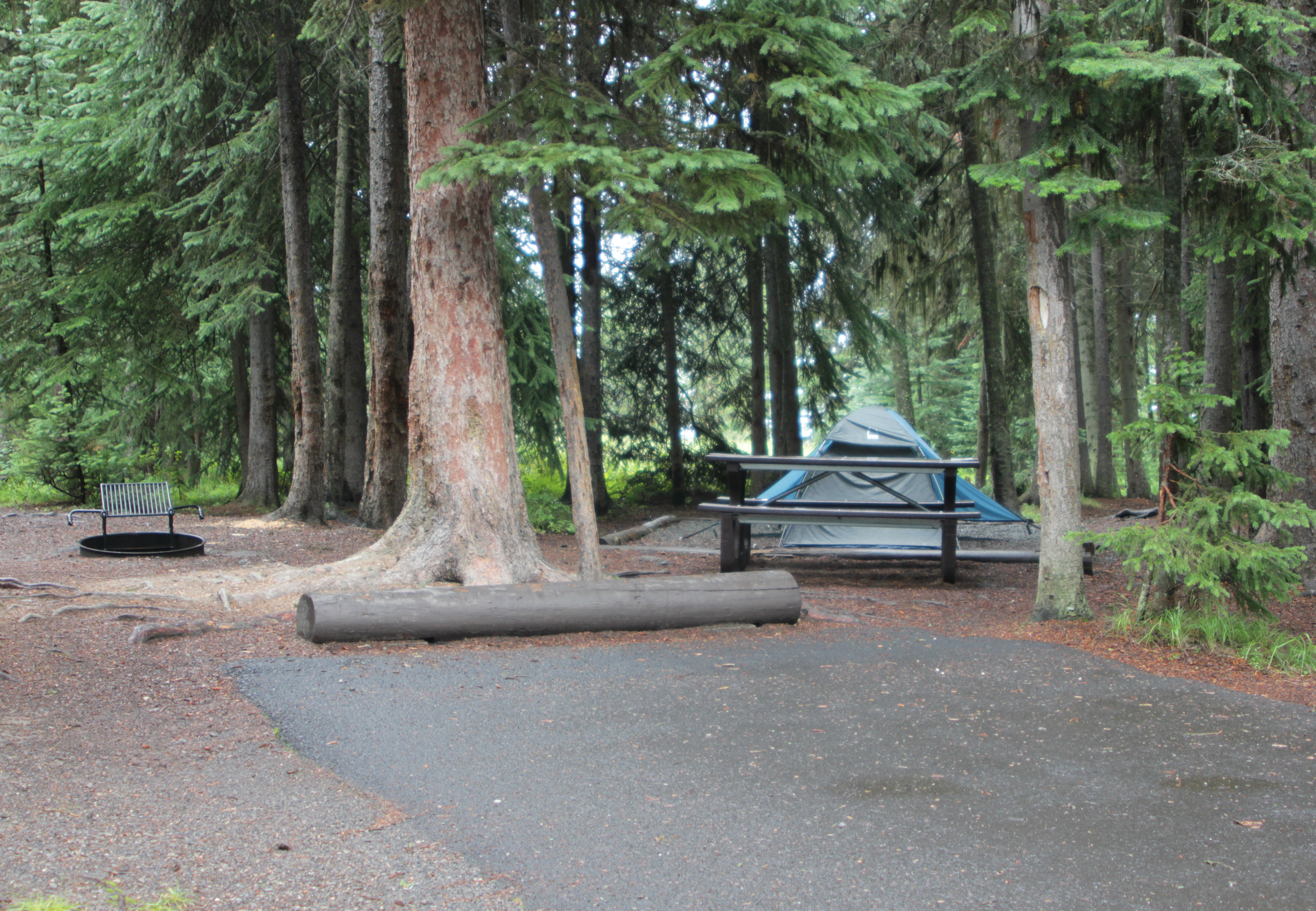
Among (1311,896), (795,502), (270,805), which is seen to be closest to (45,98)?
(795,502)

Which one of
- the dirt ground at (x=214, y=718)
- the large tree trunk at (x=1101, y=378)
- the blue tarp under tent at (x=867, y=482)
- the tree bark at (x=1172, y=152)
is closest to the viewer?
the dirt ground at (x=214, y=718)

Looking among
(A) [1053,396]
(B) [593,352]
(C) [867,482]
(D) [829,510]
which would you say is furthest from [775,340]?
(A) [1053,396]

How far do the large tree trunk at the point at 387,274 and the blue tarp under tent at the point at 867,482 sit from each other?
445 cm

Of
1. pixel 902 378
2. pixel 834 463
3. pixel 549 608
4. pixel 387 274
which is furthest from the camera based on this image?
pixel 902 378

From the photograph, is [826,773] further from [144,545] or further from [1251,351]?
Result: [1251,351]

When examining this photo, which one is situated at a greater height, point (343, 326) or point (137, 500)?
point (343, 326)

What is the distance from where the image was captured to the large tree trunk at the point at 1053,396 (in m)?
6.90

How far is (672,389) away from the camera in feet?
62.2

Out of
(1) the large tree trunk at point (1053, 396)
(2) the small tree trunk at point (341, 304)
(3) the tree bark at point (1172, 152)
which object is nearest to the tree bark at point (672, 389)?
(2) the small tree trunk at point (341, 304)

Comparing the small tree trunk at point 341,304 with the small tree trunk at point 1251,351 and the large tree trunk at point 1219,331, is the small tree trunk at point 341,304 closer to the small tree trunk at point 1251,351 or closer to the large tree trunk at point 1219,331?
the large tree trunk at point 1219,331

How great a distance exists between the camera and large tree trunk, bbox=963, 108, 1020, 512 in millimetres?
13844

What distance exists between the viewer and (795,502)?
1080 centimetres

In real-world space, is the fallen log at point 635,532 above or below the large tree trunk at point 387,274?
below

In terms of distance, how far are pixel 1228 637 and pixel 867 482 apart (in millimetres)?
5052
